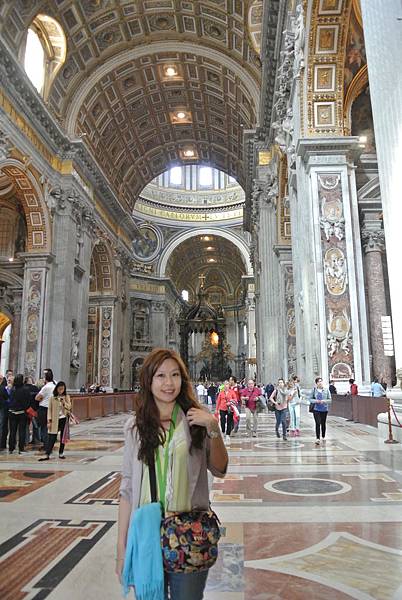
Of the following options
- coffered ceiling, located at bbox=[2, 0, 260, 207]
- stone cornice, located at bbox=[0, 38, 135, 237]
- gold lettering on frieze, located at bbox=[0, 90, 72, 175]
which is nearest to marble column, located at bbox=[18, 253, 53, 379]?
gold lettering on frieze, located at bbox=[0, 90, 72, 175]

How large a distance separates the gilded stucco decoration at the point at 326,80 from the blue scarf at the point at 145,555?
10.7 meters

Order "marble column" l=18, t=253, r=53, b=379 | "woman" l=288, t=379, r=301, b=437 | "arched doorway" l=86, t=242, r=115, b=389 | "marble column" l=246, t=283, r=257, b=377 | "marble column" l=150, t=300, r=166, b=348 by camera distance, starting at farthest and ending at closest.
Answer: "marble column" l=246, t=283, r=257, b=377 < "marble column" l=150, t=300, r=166, b=348 < "arched doorway" l=86, t=242, r=115, b=389 < "marble column" l=18, t=253, r=53, b=379 < "woman" l=288, t=379, r=301, b=437

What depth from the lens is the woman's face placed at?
1.52 m

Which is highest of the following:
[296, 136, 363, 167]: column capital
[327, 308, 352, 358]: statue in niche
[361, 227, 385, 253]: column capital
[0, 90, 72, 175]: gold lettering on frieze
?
[0, 90, 72, 175]: gold lettering on frieze

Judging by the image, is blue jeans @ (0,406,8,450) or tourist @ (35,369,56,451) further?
blue jeans @ (0,406,8,450)

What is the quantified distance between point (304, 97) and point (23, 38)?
1013cm

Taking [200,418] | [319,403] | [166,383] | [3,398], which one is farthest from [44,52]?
[200,418]

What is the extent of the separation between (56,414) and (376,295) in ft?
28.6

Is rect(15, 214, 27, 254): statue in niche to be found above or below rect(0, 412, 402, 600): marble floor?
above

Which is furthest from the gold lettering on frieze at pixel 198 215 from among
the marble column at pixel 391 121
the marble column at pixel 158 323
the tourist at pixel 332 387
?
the marble column at pixel 391 121

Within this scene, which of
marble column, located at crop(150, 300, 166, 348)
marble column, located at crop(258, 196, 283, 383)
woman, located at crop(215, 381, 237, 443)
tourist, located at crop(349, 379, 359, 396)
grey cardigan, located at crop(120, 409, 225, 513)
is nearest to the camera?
grey cardigan, located at crop(120, 409, 225, 513)

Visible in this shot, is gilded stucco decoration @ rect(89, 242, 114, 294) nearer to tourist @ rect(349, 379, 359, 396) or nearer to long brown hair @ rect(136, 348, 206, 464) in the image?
tourist @ rect(349, 379, 359, 396)

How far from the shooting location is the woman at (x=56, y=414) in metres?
6.13

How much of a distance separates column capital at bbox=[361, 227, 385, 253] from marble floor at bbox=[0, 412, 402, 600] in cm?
711
